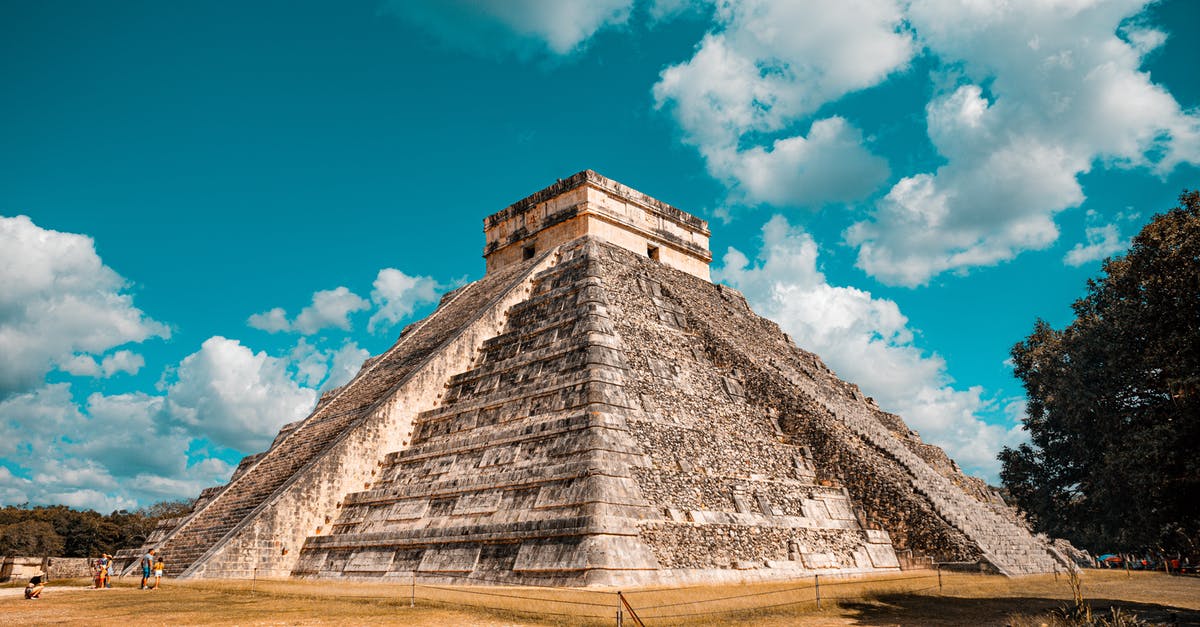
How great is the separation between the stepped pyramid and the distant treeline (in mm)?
21851

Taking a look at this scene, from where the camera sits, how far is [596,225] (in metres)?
21.1

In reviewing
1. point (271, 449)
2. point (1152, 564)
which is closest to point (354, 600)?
point (271, 449)

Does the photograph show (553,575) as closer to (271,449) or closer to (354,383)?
(271,449)

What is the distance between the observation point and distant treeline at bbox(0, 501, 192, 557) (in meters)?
33.1

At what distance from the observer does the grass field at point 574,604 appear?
8.40 metres

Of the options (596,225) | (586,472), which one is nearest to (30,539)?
(596,225)

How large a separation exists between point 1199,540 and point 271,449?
53.2 ft

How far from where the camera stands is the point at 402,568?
454 inches

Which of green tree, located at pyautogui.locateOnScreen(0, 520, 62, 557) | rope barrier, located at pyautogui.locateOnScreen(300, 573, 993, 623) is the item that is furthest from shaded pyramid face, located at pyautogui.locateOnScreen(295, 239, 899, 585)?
green tree, located at pyautogui.locateOnScreen(0, 520, 62, 557)

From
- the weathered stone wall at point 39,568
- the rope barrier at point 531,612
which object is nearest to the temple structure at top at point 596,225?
the weathered stone wall at point 39,568

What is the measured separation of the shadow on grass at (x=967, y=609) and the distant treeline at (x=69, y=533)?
98.4ft

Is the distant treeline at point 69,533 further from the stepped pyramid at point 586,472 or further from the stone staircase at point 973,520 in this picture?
the stone staircase at point 973,520

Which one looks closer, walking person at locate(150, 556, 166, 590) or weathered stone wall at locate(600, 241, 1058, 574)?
walking person at locate(150, 556, 166, 590)

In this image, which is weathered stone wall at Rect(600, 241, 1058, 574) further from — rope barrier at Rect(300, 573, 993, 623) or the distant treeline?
the distant treeline
